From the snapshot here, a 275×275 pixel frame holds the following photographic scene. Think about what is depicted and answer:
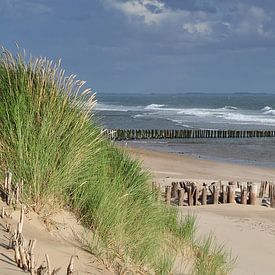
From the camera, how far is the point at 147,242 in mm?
5867

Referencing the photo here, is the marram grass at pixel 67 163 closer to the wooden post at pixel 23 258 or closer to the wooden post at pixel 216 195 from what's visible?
the wooden post at pixel 23 258

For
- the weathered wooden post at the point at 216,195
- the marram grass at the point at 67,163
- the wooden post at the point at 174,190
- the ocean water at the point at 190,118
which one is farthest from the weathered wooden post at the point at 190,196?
the marram grass at the point at 67,163

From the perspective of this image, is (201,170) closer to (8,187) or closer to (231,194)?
(231,194)

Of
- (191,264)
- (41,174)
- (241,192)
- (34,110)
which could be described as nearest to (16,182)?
(41,174)

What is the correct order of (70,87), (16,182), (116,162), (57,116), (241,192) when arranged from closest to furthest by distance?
(16,182), (57,116), (70,87), (116,162), (241,192)

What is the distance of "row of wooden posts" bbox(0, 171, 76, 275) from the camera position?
3.99 meters

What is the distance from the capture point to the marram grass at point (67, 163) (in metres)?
5.47

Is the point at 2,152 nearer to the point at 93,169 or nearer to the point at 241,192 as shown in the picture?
the point at 93,169

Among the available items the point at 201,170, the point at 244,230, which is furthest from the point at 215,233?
the point at 201,170

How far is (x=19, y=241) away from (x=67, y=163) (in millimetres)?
1544

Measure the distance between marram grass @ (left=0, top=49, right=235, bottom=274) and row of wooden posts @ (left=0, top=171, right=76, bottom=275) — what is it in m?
0.14

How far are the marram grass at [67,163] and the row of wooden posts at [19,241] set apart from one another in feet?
0.46

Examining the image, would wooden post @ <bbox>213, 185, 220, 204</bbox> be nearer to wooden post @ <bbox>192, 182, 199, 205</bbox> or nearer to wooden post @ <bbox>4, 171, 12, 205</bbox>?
wooden post @ <bbox>192, 182, 199, 205</bbox>

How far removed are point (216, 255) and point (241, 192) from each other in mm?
7352
